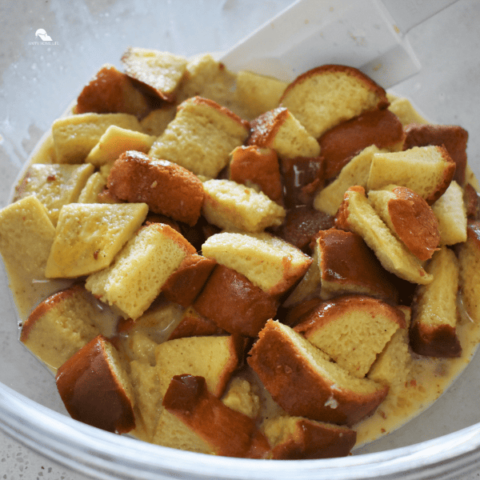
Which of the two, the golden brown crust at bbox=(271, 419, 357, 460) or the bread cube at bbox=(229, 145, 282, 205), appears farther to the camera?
the bread cube at bbox=(229, 145, 282, 205)

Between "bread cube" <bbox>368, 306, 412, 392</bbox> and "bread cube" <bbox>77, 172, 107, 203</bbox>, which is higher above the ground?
"bread cube" <bbox>77, 172, 107, 203</bbox>

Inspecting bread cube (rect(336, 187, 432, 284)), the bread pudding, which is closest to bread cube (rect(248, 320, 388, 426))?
the bread pudding

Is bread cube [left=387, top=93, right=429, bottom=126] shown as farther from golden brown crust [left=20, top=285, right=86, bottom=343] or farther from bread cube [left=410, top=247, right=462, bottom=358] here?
golden brown crust [left=20, top=285, right=86, bottom=343]

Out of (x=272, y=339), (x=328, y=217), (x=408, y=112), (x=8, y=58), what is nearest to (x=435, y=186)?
(x=328, y=217)

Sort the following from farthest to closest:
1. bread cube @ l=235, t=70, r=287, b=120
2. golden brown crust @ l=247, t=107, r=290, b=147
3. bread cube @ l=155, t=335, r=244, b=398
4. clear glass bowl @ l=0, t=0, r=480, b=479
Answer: bread cube @ l=235, t=70, r=287, b=120
golden brown crust @ l=247, t=107, r=290, b=147
bread cube @ l=155, t=335, r=244, b=398
clear glass bowl @ l=0, t=0, r=480, b=479

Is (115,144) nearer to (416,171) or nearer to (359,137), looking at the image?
(359,137)

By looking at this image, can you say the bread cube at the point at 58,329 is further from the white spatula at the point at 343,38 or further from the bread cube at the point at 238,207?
the white spatula at the point at 343,38
